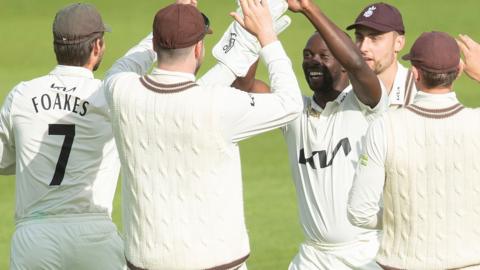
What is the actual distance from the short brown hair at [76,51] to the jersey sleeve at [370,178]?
1811 millimetres

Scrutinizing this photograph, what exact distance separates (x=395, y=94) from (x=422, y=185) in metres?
1.67

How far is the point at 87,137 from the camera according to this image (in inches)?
273

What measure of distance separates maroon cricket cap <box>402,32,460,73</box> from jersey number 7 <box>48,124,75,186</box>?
6.70ft

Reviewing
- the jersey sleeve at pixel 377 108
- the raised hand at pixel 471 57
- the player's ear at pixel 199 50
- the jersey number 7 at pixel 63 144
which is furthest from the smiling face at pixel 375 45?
the jersey number 7 at pixel 63 144

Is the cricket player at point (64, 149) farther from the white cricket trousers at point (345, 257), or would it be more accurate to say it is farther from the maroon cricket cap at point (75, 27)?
the white cricket trousers at point (345, 257)

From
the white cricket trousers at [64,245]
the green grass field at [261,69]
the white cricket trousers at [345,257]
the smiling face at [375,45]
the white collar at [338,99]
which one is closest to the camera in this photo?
the white cricket trousers at [64,245]

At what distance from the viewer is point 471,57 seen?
21.6 feet

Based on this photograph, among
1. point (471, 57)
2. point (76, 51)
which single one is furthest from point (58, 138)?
point (471, 57)

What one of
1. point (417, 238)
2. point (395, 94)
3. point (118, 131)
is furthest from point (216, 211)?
point (395, 94)

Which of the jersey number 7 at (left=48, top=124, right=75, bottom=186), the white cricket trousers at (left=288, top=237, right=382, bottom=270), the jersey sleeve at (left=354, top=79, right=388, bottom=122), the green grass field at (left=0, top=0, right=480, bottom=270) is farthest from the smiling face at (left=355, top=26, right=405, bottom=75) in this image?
the green grass field at (left=0, top=0, right=480, bottom=270)

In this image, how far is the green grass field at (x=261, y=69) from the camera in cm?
1130

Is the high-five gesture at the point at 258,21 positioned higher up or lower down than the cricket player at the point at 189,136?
higher up

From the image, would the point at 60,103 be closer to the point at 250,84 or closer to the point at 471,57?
the point at 250,84

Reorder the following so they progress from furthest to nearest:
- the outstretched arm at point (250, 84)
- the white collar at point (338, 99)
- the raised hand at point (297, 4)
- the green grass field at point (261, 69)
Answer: the green grass field at point (261, 69) → the outstretched arm at point (250, 84) → the white collar at point (338, 99) → the raised hand at point (297, 4)
